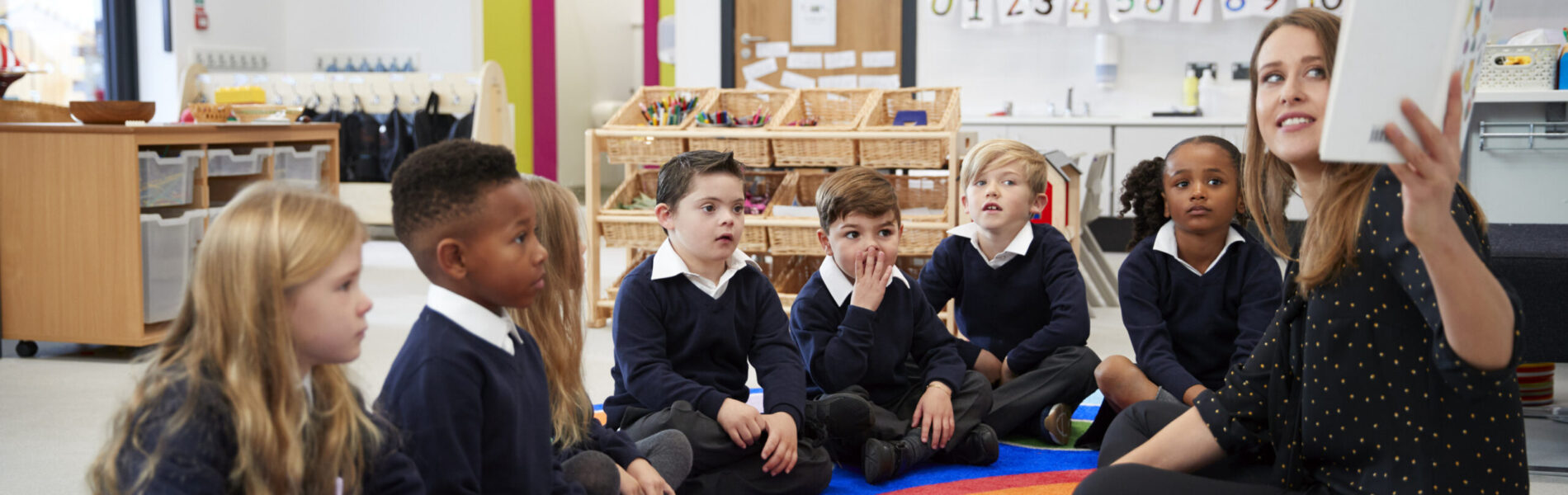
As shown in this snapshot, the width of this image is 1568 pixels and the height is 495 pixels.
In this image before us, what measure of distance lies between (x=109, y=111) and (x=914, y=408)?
2.38m

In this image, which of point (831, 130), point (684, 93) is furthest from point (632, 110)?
point (831, 130)

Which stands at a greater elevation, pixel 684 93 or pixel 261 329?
pixel 684 93

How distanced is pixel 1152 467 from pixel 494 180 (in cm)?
77

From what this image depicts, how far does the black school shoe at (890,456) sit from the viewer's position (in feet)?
6.78

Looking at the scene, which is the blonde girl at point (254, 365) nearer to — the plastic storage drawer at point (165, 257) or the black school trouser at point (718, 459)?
the black school trouser at point (718, 459)

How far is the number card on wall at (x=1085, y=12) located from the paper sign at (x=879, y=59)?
97 centimetres

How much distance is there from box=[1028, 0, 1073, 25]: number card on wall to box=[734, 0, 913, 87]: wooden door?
72 centimetres

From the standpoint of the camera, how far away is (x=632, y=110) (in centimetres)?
390

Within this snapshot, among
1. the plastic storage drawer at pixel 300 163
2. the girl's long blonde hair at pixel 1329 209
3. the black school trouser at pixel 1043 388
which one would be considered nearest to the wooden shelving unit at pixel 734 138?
the plastic storage drawer at pixel 300 163

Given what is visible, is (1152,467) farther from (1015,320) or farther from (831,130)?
(831,130)

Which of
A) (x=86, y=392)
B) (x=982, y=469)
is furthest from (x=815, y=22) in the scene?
(x=982, y=469)

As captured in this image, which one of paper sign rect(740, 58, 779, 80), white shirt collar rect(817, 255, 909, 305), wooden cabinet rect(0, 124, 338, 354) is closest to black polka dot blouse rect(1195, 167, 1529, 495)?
white shirt collar rect(817, 255, 909, 305)

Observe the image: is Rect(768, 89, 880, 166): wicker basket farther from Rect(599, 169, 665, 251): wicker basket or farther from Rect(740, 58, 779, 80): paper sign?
Rect(740, 58, 779, 80): paper sign

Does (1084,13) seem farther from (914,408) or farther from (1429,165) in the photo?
(1429,165)
